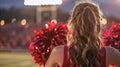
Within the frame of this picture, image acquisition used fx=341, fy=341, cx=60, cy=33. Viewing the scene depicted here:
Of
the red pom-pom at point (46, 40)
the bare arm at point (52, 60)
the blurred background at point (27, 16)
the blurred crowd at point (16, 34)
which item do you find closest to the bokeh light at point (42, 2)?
the blurred background at point (27, 16)

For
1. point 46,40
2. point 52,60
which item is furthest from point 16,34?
point 52,60

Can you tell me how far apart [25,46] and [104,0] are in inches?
181

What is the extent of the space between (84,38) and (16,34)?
16.6 m

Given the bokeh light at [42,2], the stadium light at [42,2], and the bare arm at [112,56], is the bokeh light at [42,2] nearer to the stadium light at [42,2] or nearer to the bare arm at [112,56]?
the stadium light at [42,2]

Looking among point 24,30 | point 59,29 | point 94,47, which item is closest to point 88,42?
point 94,47

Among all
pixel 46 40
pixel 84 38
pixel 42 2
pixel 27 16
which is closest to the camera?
pixel 84 38

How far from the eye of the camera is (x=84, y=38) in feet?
5.78

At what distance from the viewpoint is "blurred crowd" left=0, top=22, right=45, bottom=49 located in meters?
17.0

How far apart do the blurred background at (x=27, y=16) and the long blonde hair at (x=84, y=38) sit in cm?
1459

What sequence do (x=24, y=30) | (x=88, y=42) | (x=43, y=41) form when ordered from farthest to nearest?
(x=24, y=30) < (x=43, y=41) < (x=88, y=42)

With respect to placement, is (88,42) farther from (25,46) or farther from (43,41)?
(25,46)

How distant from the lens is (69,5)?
17016mm

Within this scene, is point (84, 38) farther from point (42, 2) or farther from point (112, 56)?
point (42, 2)

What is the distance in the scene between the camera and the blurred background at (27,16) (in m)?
16.9
